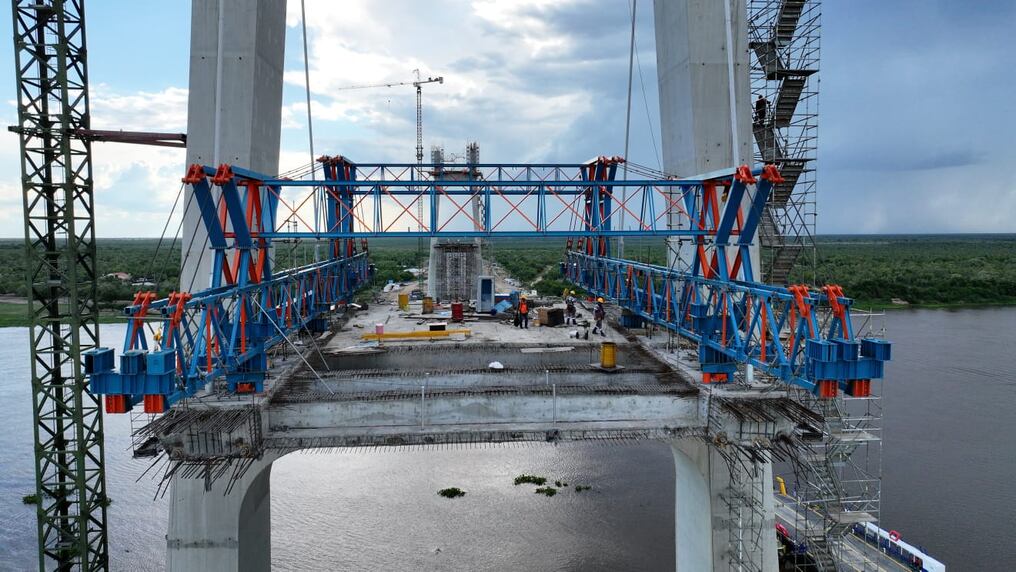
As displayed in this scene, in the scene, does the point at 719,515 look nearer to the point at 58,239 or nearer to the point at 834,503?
the point at 834,503

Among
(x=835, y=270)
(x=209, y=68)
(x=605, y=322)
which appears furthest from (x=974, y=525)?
(x=835, y=270)

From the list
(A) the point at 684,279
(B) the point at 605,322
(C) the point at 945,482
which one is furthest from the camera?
(C) the point at 945,482

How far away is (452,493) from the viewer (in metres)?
26.7

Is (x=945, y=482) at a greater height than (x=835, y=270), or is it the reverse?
(x=835, y=270)

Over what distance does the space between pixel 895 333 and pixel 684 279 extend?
47.7 m

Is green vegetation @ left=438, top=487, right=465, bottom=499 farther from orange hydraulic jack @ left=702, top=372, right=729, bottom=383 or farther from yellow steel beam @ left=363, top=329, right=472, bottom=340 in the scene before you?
orange hydraulic jack @ left=702, top=372, right=729, bottom=383

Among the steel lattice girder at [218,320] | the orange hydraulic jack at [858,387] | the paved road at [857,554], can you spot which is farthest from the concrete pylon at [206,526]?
the paved road at [857,554]

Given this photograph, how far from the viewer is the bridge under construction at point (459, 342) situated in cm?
1170

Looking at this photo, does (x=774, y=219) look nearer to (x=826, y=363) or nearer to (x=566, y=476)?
(x=826, y=363)

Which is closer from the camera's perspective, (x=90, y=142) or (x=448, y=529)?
(x=90, y=142)

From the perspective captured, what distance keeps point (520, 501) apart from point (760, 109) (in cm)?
1843

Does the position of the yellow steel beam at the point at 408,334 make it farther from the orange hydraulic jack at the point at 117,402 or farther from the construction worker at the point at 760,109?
Result: the construction worker at the point at 760,109

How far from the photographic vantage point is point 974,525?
22.4 metres

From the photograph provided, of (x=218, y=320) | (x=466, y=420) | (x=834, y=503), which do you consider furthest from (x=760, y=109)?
(x=218, y=320)
